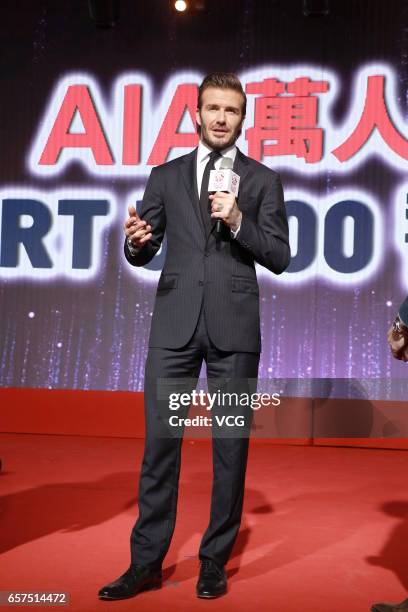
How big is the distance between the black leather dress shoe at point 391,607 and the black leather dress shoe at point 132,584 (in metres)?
0.56

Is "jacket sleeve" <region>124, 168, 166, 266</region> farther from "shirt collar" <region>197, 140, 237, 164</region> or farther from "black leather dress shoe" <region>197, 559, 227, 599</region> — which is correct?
"black leather dress shoe" <region>197, 559, 227, 599</region>

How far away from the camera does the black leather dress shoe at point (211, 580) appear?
6.64 ft

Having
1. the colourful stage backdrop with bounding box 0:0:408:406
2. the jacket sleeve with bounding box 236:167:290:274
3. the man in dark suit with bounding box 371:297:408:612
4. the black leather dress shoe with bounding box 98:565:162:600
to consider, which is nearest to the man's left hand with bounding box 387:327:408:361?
the man in dark suit with bounding box 371:297:408:612

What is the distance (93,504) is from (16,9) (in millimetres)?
4005

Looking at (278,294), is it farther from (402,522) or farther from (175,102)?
(402,522)

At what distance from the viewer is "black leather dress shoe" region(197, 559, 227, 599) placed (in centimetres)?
202

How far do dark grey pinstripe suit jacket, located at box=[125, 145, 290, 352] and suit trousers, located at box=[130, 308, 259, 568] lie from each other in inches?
1.6

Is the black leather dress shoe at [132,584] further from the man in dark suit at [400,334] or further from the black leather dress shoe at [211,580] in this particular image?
the man in dark suit at [400,334]

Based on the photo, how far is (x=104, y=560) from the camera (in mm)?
2363

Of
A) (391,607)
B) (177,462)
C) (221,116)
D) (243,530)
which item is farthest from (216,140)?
(243,530)

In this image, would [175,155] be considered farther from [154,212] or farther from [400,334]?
[400,334]

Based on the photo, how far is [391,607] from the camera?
191 centimetres

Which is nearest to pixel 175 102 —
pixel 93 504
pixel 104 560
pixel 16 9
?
pixel 16 9

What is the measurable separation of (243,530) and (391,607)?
909 millimetres
